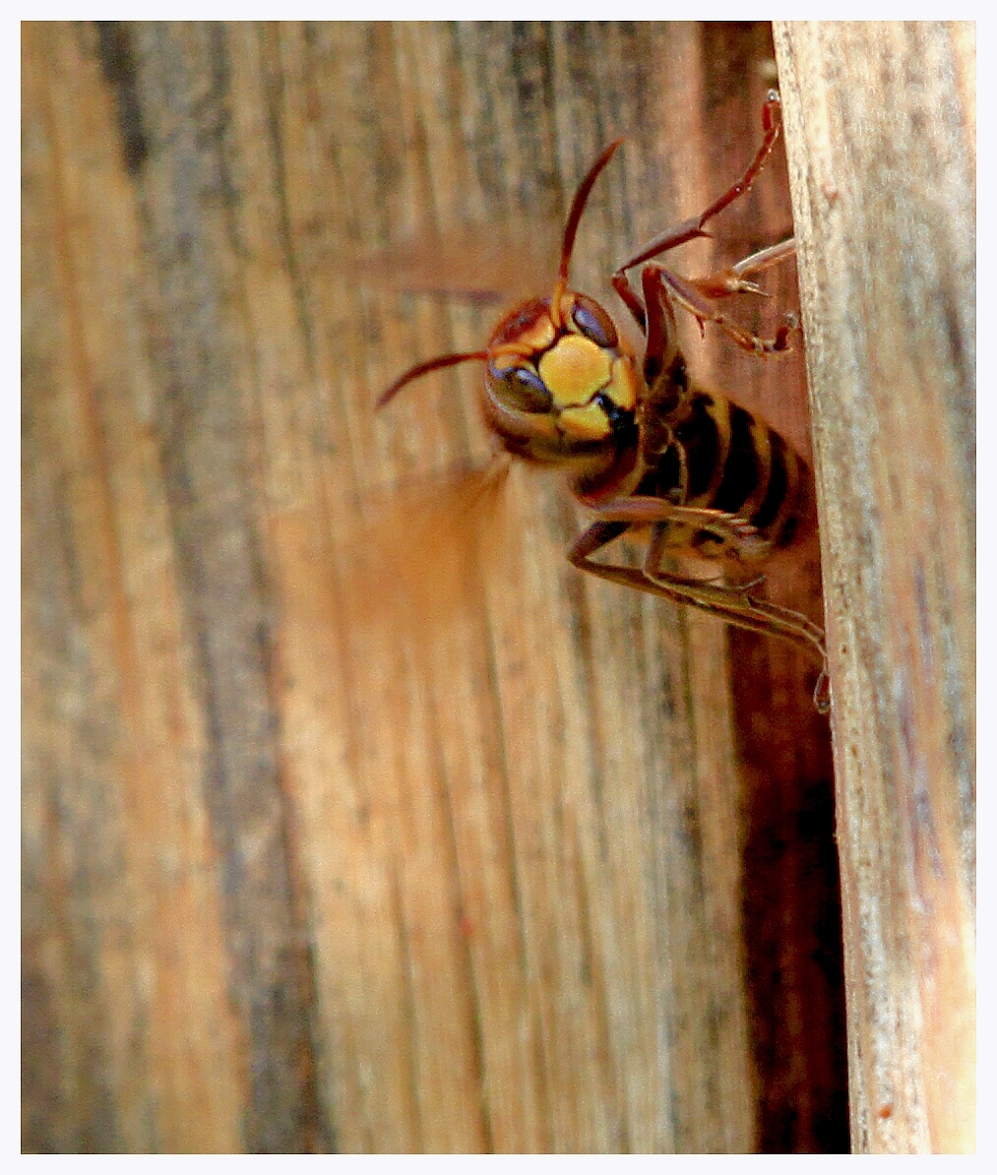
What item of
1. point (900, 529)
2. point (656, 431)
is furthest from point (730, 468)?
point (900, 529)

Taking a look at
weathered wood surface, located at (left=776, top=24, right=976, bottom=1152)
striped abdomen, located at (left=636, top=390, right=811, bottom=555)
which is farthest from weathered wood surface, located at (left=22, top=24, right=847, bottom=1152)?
weathered wood surface, located at (left=776, top=24, right=976, bottom=1152)

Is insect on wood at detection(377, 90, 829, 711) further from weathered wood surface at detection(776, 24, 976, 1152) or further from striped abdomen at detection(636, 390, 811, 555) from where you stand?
weathered wood surface at detection(776, 24, 976, 1152)

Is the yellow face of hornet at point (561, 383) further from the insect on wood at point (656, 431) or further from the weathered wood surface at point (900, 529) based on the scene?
the weathered wood surface at point (900, 529)

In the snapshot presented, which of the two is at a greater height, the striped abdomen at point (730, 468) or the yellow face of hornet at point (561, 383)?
the yellow face of hornet at point (561, 383)

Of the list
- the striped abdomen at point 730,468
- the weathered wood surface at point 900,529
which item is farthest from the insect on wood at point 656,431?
the weathered wood surface at point 900,529

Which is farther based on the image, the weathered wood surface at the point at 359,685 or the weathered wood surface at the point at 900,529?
the weathered wood surface at the point at 359,685

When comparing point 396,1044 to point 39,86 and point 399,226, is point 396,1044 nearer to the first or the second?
point 399,226

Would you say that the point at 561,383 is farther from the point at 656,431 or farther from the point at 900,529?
the point at 900,529
